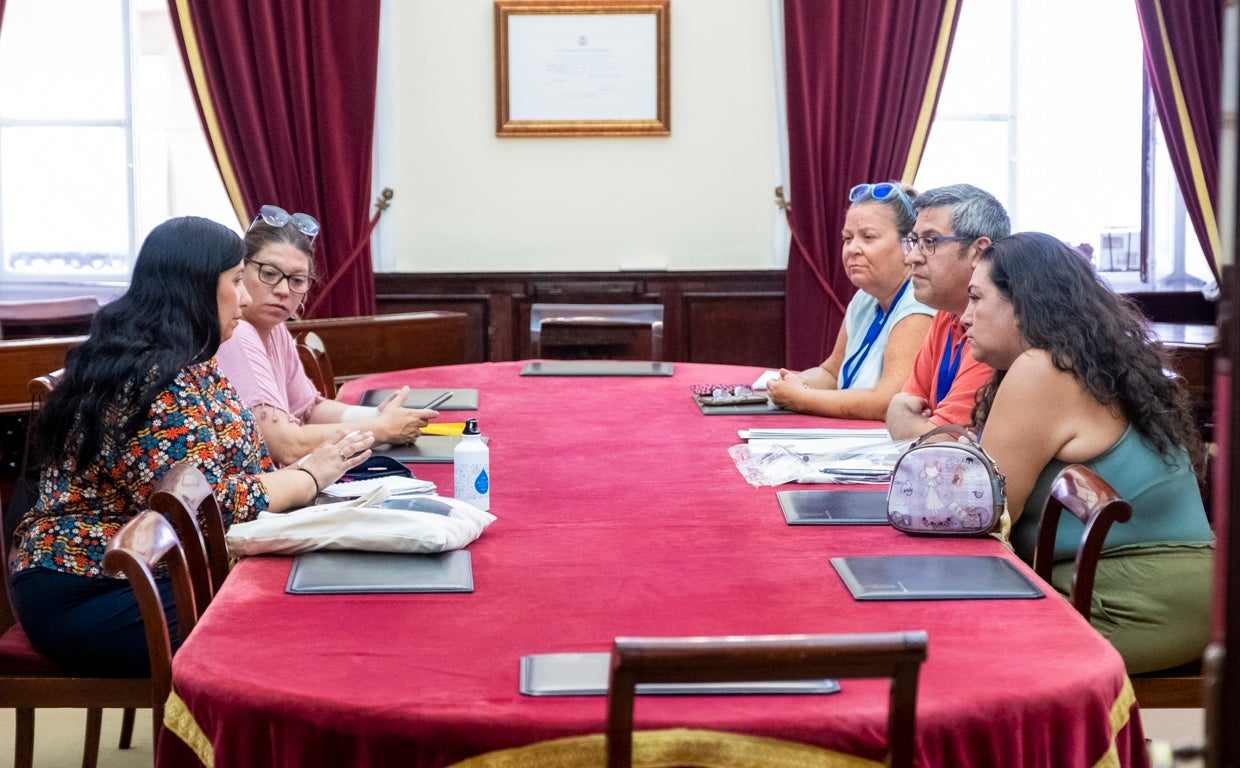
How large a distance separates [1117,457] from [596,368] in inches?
83.3

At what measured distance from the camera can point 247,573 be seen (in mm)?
1865

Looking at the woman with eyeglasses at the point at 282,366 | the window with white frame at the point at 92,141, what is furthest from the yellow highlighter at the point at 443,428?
the window with white frame at the point at 92,141

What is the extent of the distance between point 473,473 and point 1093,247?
462cm

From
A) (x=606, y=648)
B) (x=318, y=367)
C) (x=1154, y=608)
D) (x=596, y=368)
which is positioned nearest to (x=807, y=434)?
(x=1154, y=608)

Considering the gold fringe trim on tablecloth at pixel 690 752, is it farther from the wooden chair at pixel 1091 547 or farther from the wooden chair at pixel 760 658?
the wooden chair at pixel 1091 547

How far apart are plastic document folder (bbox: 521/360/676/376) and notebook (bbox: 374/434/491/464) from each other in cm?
108

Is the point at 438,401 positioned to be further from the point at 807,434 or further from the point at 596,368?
the point at 807,434

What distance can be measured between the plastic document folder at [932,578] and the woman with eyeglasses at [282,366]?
4.44 ft

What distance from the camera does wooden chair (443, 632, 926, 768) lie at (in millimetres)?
1176

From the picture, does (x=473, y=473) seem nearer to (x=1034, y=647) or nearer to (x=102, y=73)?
(x=1034, y=647)

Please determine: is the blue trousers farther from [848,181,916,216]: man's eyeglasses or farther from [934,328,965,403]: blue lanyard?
[848,181,916,216]: man's eyeglasses

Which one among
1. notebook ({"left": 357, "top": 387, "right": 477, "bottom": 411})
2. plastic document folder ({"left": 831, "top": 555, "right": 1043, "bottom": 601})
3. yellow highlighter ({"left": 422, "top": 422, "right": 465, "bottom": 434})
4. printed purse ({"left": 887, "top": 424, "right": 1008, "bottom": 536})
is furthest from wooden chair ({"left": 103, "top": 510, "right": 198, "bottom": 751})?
notebook ({"left": 357, "top": 387, "right": 477, "bottom": 411})

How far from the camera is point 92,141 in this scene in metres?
6.03

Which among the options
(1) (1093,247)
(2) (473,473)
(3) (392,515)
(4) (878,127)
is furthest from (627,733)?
(1) (1093,247)
